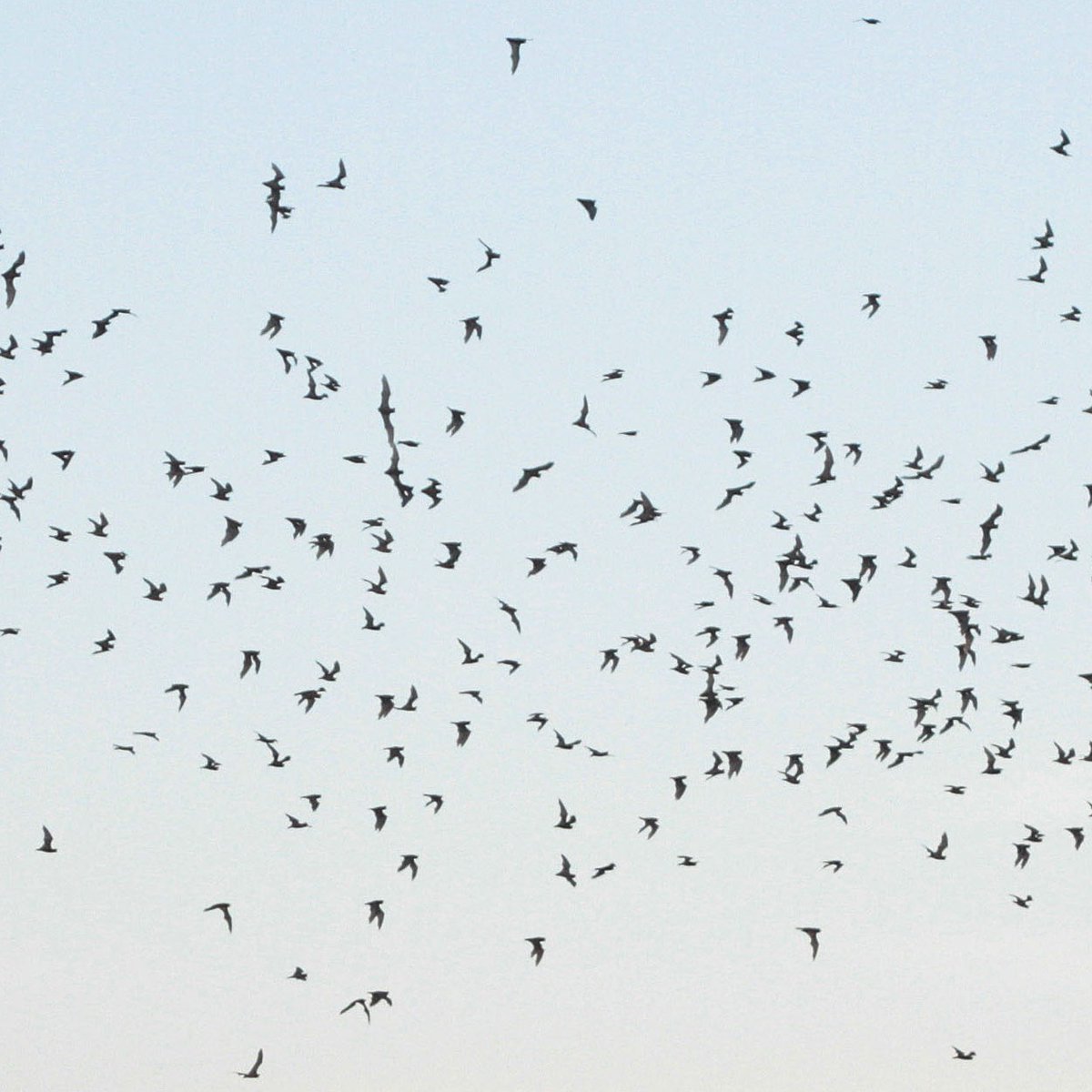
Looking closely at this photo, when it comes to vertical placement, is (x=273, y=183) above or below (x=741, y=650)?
above

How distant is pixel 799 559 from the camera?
143 metres

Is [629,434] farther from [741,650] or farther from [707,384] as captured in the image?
[741,650]

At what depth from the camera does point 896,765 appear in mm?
148375

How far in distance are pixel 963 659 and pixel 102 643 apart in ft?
133

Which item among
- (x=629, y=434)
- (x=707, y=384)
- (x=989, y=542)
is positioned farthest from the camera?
(x=989, y=542)

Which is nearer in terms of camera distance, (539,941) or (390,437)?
(390,437)

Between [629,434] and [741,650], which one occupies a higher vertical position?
[629,434]

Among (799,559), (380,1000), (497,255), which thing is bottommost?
(380,1000)

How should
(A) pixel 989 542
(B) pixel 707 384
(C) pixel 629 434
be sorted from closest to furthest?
(C) pixel 629 434 → (B) pixel 707 384 → (A) pixel 989 542

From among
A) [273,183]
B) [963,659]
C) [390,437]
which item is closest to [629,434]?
[390,437]

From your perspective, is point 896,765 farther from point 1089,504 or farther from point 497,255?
point 497,255

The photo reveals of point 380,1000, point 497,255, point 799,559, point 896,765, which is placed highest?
point 497,255

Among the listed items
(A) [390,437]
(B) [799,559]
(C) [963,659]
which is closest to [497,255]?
(A) [390,437]

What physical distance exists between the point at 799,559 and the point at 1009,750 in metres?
13.4
